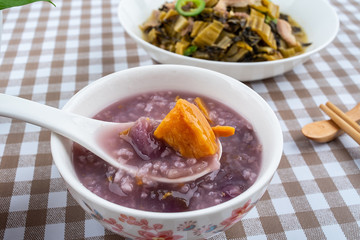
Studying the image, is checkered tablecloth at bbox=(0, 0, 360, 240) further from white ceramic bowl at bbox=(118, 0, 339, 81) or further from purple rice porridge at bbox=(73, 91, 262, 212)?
purple rice porridge at bbox=(73, 91, 262, 212)

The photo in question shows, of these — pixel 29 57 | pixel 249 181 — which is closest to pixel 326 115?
pixel 249 181

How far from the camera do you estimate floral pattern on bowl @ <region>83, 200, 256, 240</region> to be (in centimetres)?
112

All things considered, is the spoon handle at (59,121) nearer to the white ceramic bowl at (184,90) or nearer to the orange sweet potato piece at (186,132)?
the white ceramic bowl at (184,90)

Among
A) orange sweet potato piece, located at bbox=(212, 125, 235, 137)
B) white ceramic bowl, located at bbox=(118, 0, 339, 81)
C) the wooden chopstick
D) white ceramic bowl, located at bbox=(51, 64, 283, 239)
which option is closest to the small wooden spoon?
the wooden chopstick

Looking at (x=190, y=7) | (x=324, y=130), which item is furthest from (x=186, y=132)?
(x=190, y=7)

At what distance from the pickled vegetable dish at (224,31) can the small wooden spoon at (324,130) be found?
620 mm

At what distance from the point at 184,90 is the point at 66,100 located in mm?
895

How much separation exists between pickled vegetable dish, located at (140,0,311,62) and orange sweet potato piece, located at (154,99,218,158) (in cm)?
117

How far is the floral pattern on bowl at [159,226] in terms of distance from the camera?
3.67ft

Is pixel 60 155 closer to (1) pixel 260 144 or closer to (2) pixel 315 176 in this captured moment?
→ (1) pixel 260 144

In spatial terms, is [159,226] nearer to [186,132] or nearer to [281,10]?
[186,132]

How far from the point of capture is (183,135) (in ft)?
4.32

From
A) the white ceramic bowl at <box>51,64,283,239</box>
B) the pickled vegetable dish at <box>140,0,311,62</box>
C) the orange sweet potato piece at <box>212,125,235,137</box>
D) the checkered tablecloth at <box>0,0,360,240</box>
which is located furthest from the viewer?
the pickled vegetable dish at <box>140,0,311,62</box>

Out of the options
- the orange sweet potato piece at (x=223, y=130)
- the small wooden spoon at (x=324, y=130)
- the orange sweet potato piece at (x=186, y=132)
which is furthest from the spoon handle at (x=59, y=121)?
the small wooden spoon at (x=324, y=130)
